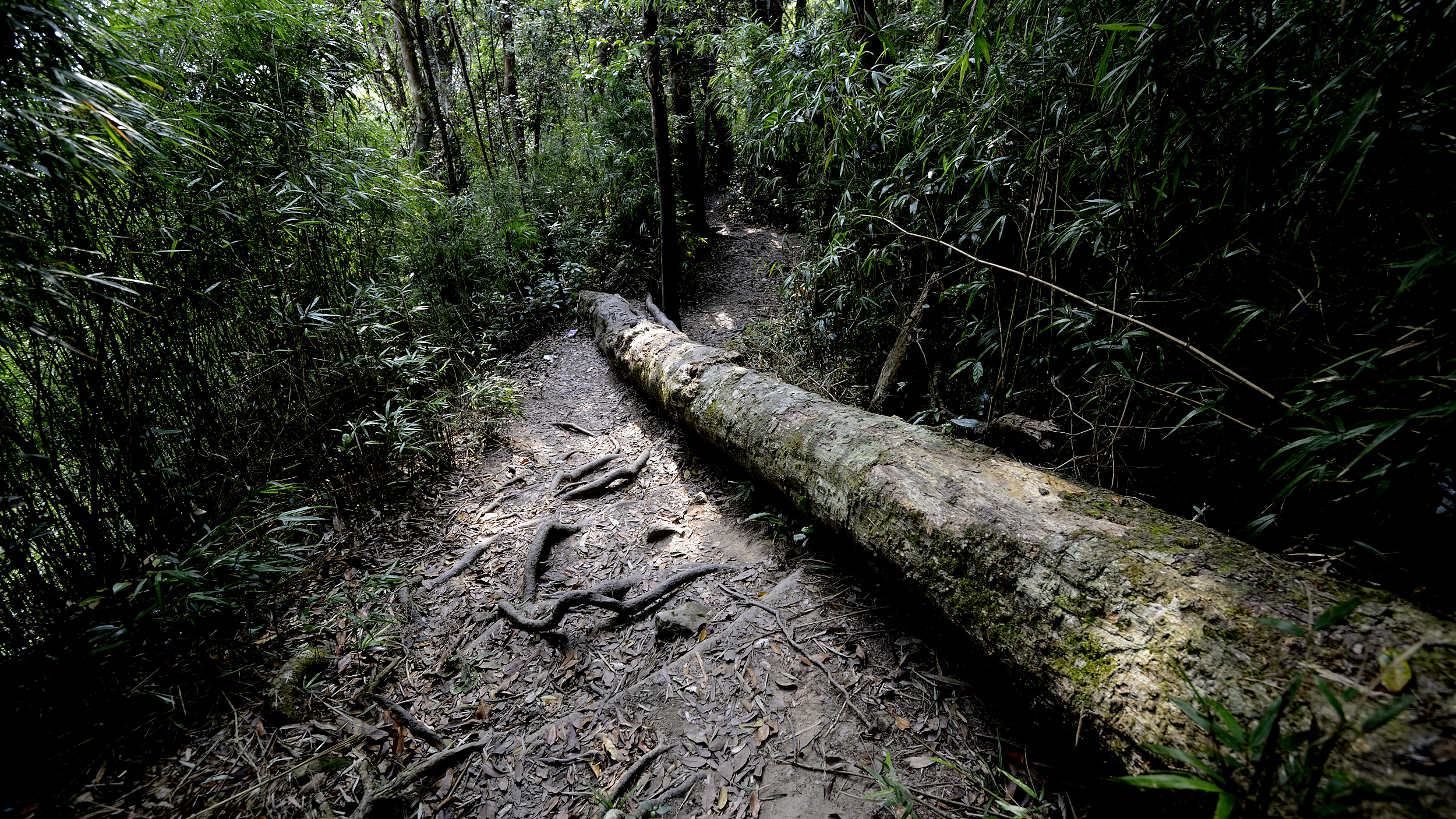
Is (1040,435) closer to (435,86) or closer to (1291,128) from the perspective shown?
(1291,128)

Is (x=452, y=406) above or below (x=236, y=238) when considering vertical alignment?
below

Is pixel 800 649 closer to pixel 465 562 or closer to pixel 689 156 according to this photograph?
pixel 465 562

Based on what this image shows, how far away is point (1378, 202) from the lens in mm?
1521

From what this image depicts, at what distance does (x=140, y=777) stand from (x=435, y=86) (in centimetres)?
927

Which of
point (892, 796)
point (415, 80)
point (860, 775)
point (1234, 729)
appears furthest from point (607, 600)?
point (415, 80)

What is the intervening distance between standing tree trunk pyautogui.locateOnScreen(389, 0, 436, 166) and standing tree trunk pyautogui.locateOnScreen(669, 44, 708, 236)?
12.9 feet

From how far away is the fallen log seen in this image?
1.07m

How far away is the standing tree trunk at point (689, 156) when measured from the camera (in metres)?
7.05

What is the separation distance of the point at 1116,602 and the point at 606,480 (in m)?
3.12

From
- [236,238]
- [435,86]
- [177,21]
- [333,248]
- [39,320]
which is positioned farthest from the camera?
[435,86]

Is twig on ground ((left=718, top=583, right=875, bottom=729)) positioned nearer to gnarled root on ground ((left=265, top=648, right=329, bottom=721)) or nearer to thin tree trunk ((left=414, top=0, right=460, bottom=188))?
gnarled root on ground ((left=265, top=648, right=329, bottom=721))

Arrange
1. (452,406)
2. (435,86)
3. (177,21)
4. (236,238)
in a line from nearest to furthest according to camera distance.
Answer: (177,21) → (236,238) → (452,406) → (435,86)

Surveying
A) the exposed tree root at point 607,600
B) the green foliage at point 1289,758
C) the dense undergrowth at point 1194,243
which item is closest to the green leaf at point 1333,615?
the green foliage at point 1289,758

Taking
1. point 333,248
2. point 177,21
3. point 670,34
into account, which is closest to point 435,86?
point 670,34
